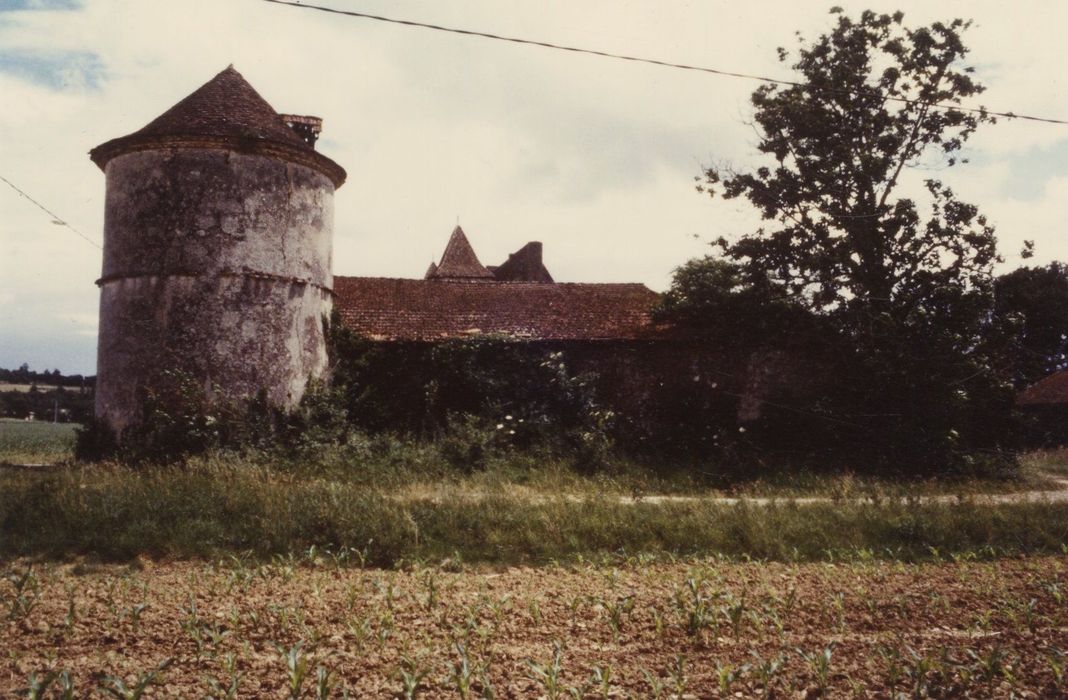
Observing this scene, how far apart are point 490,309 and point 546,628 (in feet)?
48.6

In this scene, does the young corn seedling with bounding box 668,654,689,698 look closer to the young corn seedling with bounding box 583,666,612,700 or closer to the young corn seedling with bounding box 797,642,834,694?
the young corn seedling with bounding box 583,666,612,700

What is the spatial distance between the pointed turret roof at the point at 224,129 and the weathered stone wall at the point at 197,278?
0.23 metres

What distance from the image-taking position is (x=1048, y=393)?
108ft

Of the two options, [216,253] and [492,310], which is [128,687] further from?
[492,310]

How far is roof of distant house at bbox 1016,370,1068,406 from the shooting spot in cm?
3199

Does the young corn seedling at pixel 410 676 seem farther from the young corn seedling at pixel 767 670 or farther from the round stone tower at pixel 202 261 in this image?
the round stone tower at pixel 202 261

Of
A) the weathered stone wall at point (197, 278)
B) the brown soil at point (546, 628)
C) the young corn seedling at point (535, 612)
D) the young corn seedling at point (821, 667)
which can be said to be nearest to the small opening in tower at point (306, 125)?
the weathered stone wall at point (197, 278)

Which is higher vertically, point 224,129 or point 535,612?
point 224,129

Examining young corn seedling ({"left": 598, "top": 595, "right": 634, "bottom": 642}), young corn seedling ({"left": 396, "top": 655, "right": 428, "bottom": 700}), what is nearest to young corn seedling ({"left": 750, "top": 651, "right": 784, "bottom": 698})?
young corn seedling ({"left": 598, "top": 595, "right": 634, "bottom": 642})

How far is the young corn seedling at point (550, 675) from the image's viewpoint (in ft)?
14.3

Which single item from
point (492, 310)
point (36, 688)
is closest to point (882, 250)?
point (492, 310)

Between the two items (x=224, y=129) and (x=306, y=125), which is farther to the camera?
(x=306, y=125)

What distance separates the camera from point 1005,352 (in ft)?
61.4

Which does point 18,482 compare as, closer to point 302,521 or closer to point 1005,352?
point 302,521
